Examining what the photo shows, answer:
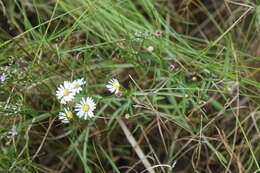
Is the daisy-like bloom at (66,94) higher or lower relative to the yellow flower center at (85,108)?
higher

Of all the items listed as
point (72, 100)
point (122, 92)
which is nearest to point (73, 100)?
point (72, 100)

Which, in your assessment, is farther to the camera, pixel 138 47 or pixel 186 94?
pixel 138 47

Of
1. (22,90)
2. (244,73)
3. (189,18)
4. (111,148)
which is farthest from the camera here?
(189,18)

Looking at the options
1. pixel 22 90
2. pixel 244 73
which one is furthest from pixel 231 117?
pixel 22 90

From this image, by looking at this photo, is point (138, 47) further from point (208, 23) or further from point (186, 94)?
point (208, 23)

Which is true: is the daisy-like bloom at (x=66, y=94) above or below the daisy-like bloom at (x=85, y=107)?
above

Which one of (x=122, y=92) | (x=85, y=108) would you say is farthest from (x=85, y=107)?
(x=122, y=92)

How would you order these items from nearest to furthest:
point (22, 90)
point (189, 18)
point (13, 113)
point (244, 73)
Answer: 1. point (13, 113)
2. point (22, 90)
3. point (244, 73)
4. point (189, 18)

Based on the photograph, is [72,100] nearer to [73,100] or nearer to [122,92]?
[73,100]

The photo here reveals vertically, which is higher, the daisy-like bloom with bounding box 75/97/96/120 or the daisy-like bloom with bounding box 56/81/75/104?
the daisy-like bloom with bounding box 56/81/75/104

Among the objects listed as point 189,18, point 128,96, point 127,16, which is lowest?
point 189,18

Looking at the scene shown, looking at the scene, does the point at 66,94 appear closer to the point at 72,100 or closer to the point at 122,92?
the point at 72,100
